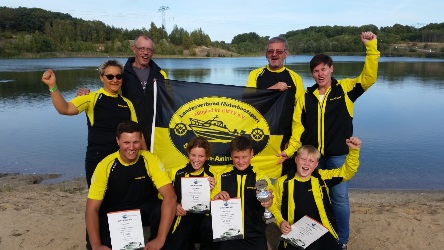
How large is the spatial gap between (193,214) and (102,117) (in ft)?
5.36

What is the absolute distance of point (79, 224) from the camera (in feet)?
19.5

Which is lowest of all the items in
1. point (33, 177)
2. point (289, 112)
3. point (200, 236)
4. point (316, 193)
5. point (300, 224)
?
point (33, 177)

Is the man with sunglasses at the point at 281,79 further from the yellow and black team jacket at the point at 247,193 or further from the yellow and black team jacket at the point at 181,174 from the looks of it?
the yellow and black team jacket at the point at 181,174

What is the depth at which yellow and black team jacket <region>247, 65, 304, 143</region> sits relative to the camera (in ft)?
16.9

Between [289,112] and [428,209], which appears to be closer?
[289,112]

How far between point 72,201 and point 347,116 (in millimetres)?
5869

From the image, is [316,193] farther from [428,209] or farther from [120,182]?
[428,209]

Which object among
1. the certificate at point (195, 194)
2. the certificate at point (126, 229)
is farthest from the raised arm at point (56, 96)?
the certificate at point (195, 194)

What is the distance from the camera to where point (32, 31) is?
146 m

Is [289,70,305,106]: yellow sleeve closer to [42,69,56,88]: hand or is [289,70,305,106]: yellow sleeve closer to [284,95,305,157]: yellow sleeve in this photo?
[284,95,305,157]: yellow sleeve

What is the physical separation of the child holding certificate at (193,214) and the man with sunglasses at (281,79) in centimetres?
134

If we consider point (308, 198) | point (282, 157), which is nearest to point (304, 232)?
point (308, 198)

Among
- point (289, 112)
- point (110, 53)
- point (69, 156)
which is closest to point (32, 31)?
point (110, 53)

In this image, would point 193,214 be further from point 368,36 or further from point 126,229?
point 368,36
